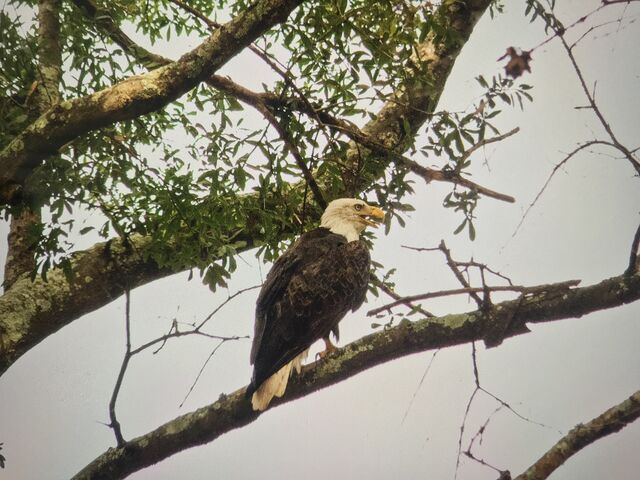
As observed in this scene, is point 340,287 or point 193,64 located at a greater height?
point 193,64

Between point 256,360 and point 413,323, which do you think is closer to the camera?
point 413,323

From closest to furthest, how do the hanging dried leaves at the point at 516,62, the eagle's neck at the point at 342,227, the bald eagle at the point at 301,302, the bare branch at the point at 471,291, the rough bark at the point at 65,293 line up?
the hanging dried leaves at the point at 516,62 → the bare branch at the point at 471,291 → the bald eagle at the point at 301,302 → the rough bark at the point at 65,293 → the eagle's neck at the point at 342,227

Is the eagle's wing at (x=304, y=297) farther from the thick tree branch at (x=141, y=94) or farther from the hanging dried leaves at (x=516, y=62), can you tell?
the hanging dried leaves at (x=516, y=62)

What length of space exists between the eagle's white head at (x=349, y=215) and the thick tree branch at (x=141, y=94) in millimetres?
1429

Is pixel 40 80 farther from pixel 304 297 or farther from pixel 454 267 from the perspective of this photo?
pixel 454 267

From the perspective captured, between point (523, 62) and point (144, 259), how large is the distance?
3.08 metres

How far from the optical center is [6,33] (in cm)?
376

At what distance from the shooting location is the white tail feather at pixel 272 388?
2867mm

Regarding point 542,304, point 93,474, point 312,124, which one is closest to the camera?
point 542,304

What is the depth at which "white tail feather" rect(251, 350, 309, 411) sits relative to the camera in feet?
9.41

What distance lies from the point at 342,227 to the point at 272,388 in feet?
5.02

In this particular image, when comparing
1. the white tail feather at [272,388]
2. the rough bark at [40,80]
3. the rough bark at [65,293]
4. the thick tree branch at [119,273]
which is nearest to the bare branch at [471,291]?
the white tail feather at [272,388]

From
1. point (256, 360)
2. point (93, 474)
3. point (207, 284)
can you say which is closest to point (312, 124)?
point (207, 284)

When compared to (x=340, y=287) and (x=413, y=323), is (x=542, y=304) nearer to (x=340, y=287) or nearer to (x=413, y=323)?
(x=413, y=323)
